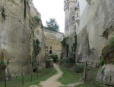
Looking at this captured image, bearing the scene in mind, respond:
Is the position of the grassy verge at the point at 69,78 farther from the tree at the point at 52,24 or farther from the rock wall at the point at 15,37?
the tree at the point at 52,24

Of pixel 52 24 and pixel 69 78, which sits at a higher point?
pixel 52 24

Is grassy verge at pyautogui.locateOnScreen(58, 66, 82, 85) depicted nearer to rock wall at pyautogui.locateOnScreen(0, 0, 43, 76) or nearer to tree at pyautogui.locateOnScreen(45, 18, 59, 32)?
rock wall at pyautogui.locateOnScreen(0, 0, 43, 76)

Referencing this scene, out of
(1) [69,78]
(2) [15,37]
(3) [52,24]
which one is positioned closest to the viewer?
(1) [69,78]

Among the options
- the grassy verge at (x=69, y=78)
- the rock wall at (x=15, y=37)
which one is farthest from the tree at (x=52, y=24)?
the grassy verge at (x=69, y=78)

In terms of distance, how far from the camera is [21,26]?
1608 centimetres

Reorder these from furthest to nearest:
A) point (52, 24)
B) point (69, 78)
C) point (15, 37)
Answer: point (52, 24)
point (15, 37)
point (69, 78)

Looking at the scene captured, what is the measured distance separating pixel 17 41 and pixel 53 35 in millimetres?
23346

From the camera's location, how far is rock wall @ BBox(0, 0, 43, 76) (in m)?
13.1

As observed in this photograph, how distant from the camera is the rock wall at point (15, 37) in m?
13.1

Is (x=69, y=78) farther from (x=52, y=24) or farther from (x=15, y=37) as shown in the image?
(x=52, y=24)

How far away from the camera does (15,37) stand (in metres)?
14.9

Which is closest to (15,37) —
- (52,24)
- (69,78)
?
(69,78)

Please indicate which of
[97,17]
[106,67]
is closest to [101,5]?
[97,17]

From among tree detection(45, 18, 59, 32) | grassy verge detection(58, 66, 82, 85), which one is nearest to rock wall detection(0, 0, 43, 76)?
grassy verge detection(58, 66, 82, 85)
